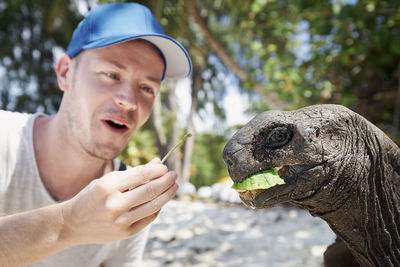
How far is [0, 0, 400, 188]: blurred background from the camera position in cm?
289

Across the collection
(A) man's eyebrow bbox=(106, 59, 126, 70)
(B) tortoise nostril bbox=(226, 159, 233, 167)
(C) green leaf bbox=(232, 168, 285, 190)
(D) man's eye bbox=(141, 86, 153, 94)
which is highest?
(A) man's eyebrow bbox=(106, 59, 126, 70)

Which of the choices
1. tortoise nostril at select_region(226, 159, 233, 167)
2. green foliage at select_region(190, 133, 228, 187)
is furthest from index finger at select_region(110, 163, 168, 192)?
green foliage at select_region(190, 133, 228, 187)

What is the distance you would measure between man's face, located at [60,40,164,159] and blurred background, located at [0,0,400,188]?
781mm

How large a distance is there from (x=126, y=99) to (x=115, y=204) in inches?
25.6

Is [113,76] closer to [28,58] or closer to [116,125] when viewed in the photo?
[116,125]

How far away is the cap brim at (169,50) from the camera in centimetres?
148

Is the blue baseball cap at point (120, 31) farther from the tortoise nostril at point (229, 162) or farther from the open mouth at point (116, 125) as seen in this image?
the tortoise nostril at point (229, 162)

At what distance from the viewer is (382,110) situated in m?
2.78

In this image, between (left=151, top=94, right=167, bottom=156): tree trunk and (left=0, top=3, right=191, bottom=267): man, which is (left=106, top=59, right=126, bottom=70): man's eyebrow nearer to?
(left=0, top=3, right=191, bottom=267): man

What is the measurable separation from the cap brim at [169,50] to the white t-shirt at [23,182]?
506mm

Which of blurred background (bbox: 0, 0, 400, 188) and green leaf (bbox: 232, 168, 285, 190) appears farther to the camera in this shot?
blurred background (bbox: 0, 0, 400, 188)

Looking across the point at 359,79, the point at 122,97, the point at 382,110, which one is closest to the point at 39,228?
the point at 122,97

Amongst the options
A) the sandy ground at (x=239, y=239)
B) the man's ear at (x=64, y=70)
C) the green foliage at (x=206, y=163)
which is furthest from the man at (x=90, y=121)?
the green foliage at (x=206, y=163)

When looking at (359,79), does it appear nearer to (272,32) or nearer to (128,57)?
(272,32)
